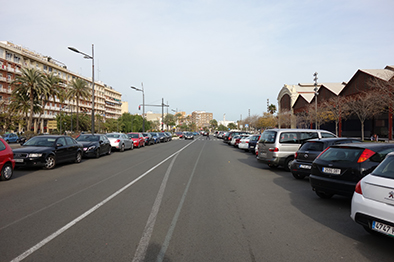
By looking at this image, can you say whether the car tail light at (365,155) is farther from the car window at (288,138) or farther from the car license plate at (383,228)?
the car window at (288,138)

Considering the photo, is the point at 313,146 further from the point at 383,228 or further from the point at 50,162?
the point at 50,162

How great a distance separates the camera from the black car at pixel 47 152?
11516 mm

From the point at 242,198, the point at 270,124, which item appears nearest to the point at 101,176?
the point at 242,198

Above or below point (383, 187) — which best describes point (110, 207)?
below

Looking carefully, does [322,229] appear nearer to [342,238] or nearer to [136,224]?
[342,238]

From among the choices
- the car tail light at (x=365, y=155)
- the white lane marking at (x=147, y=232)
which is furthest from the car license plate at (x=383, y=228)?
the white lane marking at (x=147, y=232)

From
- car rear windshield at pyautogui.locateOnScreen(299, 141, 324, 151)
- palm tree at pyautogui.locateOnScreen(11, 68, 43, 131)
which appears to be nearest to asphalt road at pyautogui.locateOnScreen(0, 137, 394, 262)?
car rear windshield at pyautogui.locateOnScreen(299, 141, 324, 151)

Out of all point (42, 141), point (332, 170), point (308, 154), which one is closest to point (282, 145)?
point (308, 154)

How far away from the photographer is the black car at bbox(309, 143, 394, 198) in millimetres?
6108

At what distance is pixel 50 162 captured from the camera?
1231cm

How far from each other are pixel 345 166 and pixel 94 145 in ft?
49.9

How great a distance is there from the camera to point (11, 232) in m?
Result: 4.64

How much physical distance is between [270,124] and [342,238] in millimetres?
65098

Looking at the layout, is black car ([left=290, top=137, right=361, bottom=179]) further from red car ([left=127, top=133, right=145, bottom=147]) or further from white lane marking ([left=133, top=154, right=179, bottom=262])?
red car ([left=127, top=133, right=145, bottom=147])
